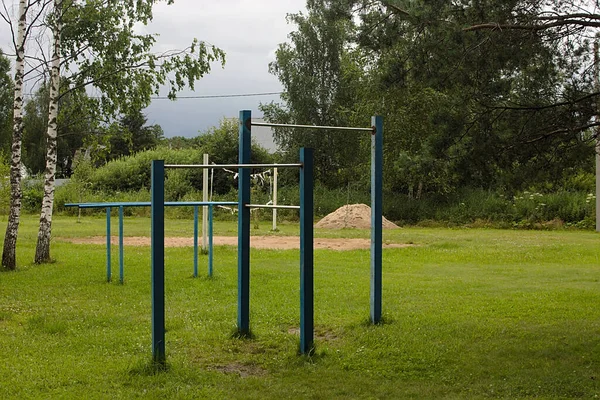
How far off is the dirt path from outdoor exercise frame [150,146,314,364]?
874cm

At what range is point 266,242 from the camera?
54.8ft

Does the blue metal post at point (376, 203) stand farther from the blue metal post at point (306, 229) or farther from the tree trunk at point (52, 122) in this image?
the tree trunk at point (52, 122)

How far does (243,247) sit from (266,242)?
1038 cm

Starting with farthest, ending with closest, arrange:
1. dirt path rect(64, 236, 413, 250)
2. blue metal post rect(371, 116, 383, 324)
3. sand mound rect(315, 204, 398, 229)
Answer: sand mound rect(315, 204, 398, 229) < dirt path rect(64, 236, 413, 250) < blue metal post rect(371, 116, 383, 324)

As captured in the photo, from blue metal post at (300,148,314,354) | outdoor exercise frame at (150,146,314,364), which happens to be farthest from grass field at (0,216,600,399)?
blue metal post at (300,148,314,354)

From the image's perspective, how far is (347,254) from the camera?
14188 millimetres

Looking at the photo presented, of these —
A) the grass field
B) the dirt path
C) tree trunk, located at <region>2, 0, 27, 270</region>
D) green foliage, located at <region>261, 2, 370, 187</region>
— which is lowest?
the grass field

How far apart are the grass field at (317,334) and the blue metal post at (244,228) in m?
0.26

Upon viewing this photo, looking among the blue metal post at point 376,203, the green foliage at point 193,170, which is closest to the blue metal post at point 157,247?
the blue metal post at point 376,203

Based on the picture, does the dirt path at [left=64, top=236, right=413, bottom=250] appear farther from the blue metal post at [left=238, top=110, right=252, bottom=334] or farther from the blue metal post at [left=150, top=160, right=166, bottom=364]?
the blue metal post at [left=150, top=160, right=166, bottom=364]

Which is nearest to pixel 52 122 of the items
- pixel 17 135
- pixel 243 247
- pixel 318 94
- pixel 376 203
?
pixel 17 135

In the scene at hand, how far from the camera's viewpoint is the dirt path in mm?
15773

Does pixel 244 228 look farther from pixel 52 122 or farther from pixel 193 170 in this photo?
pixel 193 170

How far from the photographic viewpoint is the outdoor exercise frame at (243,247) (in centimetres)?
543
